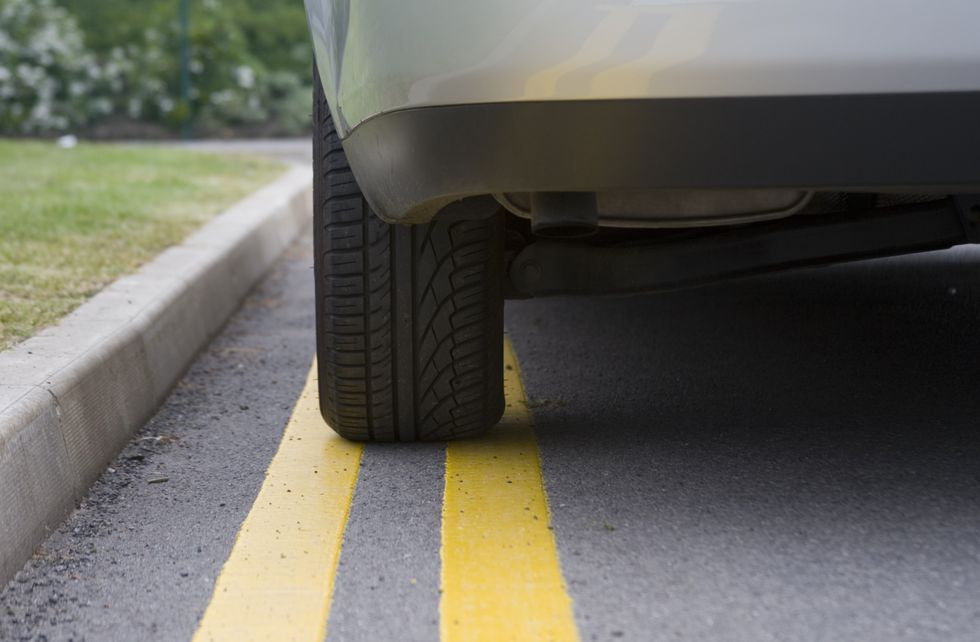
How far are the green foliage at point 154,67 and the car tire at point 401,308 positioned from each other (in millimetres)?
13026

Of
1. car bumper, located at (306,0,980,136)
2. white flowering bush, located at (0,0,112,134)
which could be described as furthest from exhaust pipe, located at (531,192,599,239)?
white flowering bush, located at (0,0,112,134)

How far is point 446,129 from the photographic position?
193 centimetres

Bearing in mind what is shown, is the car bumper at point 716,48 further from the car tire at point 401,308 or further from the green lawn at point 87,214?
the green lawn at point 87,214

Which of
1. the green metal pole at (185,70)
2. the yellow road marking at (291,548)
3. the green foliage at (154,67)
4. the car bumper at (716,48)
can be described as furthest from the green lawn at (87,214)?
the green metal pole at (185,70)

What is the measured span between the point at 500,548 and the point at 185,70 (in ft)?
47.2

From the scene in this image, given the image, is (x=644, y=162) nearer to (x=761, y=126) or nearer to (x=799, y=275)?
(x=761, y=126)

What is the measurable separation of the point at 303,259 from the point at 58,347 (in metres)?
3.04

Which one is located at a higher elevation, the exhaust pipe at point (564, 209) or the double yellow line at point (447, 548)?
the exhaust pipe at point (564, 209)

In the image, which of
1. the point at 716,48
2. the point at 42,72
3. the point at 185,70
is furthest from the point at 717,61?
the point at 185,70

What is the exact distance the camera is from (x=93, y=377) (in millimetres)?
2588

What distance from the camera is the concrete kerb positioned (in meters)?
2.13

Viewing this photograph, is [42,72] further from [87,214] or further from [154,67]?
[87,214]

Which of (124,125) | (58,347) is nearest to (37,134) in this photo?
(124,125)

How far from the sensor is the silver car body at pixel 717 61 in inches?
70.5
